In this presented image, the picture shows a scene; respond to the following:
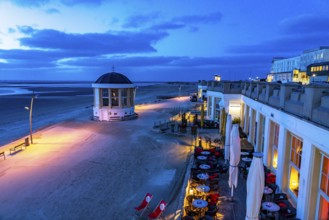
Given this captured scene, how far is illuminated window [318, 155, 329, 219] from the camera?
21.9 ft

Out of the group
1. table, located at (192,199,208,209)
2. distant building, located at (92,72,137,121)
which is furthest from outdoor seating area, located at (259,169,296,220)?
distant building, located at (92,72,137,121)

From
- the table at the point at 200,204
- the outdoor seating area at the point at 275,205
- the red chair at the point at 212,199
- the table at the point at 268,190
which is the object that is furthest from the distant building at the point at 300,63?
the table at the point at 200,204

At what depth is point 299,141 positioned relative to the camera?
864cm

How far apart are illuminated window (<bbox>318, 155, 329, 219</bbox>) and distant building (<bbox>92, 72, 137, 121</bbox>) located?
24.4 metres

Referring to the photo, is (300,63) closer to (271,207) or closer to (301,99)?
(301,99)

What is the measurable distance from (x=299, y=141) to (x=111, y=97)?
77.4 ft

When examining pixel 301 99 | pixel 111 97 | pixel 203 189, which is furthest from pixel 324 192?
pixel 111 97

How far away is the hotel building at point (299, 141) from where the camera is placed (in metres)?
6.77

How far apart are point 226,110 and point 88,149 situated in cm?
1123

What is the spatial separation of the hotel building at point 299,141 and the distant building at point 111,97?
18.0m

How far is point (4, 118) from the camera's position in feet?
113

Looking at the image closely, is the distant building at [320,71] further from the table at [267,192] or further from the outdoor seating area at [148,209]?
the outdoor seating area at [148,209]

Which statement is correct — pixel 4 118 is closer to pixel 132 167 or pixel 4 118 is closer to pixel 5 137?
pixel 5 137

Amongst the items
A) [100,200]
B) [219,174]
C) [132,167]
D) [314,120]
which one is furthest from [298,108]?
[132,167]
